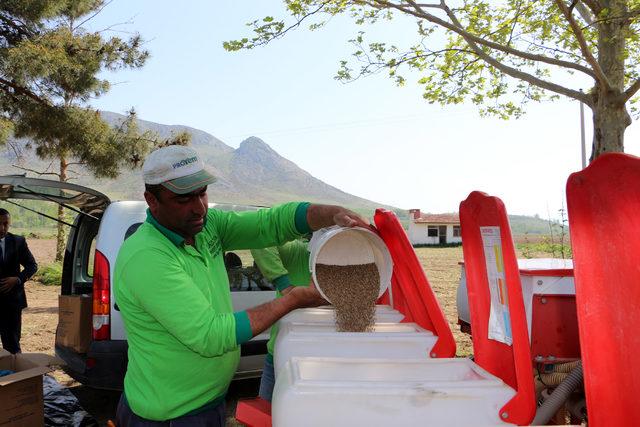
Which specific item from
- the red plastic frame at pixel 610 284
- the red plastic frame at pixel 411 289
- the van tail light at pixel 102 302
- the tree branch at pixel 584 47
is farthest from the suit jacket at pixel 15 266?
the tree branch at pixel 584 47

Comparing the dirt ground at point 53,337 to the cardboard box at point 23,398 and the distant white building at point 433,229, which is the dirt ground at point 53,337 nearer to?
the cardboard box at point 23,398

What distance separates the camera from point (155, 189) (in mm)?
1912

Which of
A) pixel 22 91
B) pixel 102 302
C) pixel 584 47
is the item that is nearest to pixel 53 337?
pixel 102 302

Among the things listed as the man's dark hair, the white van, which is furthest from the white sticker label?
the white van

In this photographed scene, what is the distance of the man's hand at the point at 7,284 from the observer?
5441mm

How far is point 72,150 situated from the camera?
41.5 feet

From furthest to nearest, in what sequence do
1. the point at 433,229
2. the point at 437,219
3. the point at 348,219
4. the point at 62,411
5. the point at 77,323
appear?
1. the point at 433,229
2. the point at 437,219
3. the point at 77,323
4. the point at 62,411
5. the point at 348,219

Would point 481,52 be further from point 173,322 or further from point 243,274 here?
point 173,322

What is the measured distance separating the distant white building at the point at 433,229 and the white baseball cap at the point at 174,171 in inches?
2652

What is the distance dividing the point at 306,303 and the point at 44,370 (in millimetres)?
2160

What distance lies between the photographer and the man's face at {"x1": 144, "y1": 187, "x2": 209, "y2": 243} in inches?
74.9

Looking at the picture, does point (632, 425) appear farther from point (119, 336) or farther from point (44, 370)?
point (119, 336)

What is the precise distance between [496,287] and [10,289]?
209 inches

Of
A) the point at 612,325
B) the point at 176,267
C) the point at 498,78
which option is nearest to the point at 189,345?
the point at 176,267
